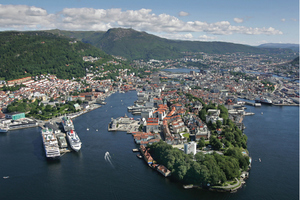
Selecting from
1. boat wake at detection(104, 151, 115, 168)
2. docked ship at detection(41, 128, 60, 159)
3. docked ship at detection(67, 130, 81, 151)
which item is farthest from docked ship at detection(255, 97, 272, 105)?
docked ship at detection(41, 128, 60, 159)

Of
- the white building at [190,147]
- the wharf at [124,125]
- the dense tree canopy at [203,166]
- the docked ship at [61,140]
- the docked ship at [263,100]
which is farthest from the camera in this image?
the docked ship at [263,100]

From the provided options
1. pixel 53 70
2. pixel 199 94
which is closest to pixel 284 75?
pixel 199 94

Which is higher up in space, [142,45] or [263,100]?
[142,45]

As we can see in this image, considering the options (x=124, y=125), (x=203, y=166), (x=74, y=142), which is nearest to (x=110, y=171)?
(x=74, y=142)

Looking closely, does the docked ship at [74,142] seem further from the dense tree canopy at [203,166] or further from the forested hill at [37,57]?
the forested hill at [37,57]

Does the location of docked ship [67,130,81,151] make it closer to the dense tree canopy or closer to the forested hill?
the dense tree canopy

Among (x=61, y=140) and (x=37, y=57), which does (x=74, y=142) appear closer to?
(x=61, y=140)

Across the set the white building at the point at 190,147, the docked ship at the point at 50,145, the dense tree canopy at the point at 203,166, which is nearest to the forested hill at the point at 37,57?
the docked ship at the point at 50,145
